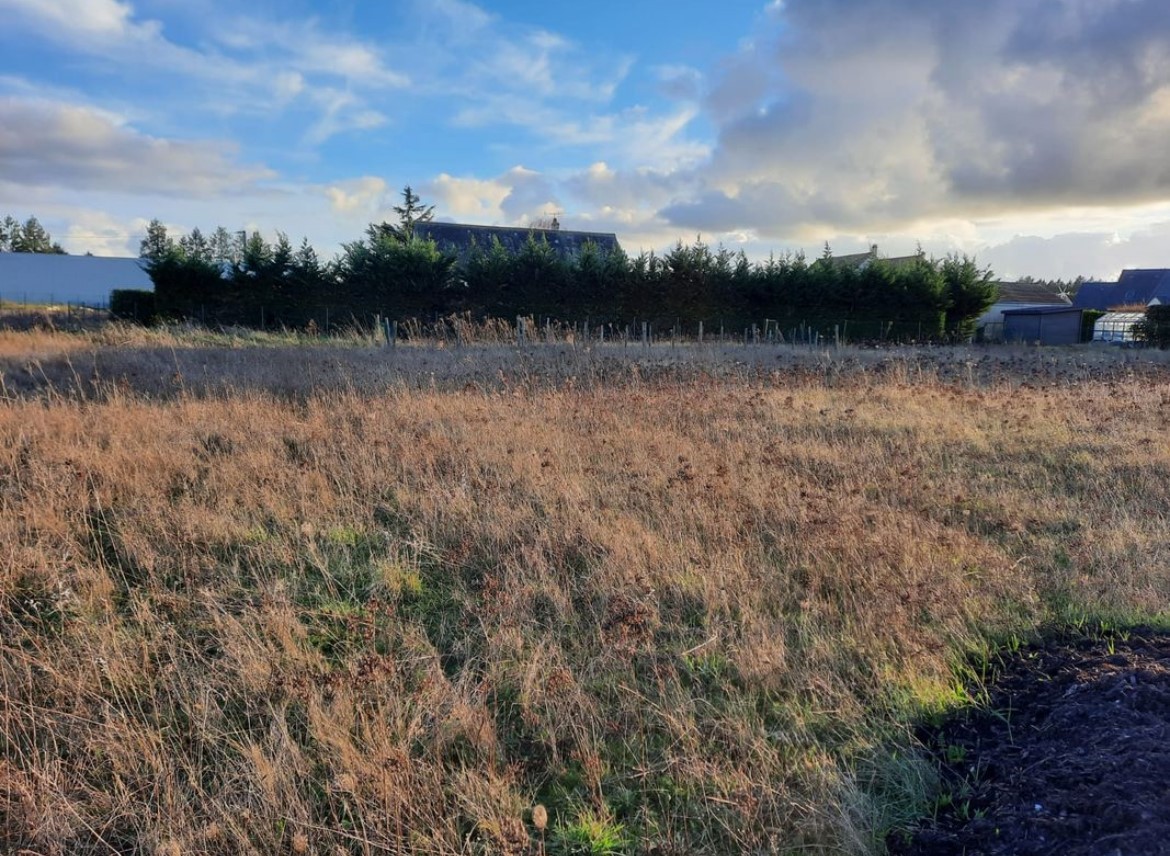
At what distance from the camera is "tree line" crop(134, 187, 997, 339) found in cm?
2223

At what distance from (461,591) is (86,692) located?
67.2 inches

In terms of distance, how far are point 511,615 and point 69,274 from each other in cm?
6414

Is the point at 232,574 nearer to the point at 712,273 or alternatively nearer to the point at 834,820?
the point at 834,820

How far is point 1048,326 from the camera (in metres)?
30.8

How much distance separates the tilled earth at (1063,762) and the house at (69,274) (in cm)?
5969

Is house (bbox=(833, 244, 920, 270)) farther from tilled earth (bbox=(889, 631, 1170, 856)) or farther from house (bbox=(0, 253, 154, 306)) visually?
house (bbox=(0, 253, 154, 306))

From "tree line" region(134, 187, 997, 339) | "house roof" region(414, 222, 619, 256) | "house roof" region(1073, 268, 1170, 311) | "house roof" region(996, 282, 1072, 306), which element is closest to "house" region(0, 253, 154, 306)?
"house roof" region(414, 222, 619, 256)

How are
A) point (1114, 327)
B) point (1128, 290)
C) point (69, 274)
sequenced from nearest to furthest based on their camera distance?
point (1114, 327) → point (69, 274) → point (1128, 290)

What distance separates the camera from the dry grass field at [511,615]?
7.45 ft

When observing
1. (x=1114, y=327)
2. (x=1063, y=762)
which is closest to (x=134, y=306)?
(x=1063, y=762)

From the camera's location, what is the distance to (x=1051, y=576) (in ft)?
12.8

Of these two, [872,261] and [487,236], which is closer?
[872,261]

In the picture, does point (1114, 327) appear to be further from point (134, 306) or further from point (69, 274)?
point (69, 274)

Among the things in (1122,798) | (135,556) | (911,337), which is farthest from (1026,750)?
(911,337)
